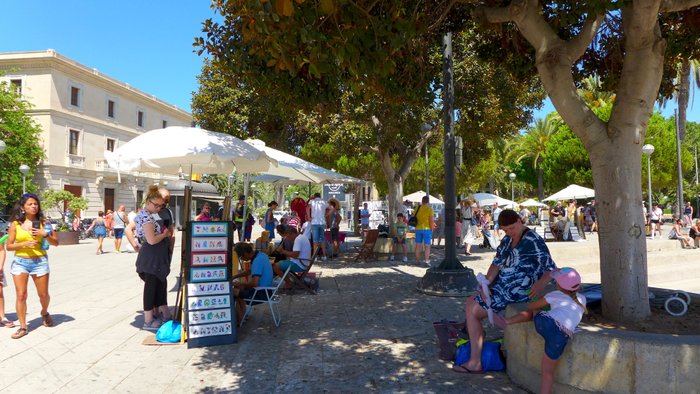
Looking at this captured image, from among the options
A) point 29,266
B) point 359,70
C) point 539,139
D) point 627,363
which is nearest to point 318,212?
point 29,266

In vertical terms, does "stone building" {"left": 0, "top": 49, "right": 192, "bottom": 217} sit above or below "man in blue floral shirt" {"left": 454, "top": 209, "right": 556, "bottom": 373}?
above

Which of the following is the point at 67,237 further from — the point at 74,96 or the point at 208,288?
the point at 74,96

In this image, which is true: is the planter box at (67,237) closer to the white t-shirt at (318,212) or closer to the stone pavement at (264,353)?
the white t-shirt at (318,212)

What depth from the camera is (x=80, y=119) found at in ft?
115

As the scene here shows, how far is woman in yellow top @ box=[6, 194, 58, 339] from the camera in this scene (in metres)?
5.13

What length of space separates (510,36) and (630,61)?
2701 mm

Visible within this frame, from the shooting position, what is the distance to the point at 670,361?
300 centimetres

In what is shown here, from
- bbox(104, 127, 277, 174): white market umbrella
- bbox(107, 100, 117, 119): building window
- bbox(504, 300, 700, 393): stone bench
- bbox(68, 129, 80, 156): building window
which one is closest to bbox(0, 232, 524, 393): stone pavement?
bbox(504, 300, 700, 393): stone bench

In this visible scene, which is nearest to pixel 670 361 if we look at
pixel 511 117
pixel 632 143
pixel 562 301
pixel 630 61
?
pixel 562 301

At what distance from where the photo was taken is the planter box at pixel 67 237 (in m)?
19.5

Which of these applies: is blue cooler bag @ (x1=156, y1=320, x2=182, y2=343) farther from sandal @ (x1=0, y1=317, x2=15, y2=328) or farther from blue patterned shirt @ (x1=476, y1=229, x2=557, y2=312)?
blue patterned shirt @ (x1=476, y1=229, x2=557, y2=312)

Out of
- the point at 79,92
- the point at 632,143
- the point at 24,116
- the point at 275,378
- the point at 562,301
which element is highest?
the point at 79,92

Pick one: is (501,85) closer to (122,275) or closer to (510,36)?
(510,36)

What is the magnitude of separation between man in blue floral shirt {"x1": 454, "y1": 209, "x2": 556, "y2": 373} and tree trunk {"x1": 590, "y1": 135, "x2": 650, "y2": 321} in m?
0.67
